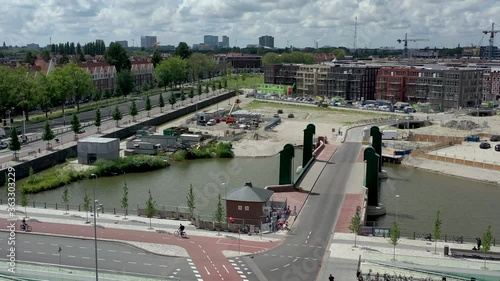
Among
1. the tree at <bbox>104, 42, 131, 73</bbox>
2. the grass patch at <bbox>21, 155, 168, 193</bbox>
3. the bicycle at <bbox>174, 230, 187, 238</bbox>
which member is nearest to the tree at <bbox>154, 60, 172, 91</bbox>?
the tree at <bbox>104, 42, 131, 73</bbox>

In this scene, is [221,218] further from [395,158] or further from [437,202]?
[395,158]

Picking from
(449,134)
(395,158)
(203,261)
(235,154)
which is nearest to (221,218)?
(203,261)

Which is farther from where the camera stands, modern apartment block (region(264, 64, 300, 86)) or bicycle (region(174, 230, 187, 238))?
modern apartment block (region(264, 64, 300, 86))

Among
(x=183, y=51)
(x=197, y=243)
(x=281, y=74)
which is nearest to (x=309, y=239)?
(x=197, y=243)

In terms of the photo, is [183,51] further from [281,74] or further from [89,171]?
[89,171]

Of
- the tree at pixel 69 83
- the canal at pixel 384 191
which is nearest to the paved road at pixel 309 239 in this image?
the canal at pixel 384 191

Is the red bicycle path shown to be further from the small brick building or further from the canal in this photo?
the canal
